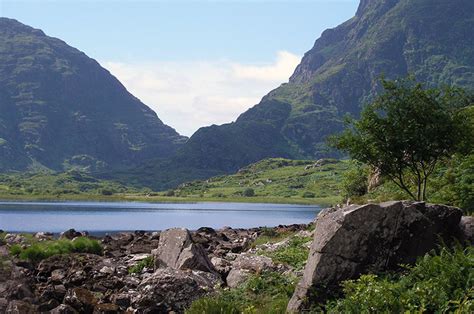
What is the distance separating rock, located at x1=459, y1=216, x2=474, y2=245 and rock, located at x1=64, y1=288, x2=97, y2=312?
13996 mm

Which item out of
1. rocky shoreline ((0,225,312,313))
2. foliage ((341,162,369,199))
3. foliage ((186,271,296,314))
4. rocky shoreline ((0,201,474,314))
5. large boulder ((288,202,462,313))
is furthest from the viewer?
foliage ((341,162,369,199))

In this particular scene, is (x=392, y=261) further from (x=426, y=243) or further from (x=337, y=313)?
(x=337, y=313)

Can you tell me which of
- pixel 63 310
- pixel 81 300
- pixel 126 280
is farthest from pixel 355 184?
pixel 63 310

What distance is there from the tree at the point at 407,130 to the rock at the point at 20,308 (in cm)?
2374

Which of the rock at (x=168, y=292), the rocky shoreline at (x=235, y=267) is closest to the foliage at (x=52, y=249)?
the rocky shoreline at (x=235, y=267)

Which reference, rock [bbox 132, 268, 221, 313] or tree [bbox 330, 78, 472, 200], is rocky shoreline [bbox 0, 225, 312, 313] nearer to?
rock [bbox 132, 268, 221, 313]

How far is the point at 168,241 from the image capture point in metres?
29.7

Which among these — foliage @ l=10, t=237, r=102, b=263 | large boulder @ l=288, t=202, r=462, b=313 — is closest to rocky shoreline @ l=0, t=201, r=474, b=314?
large boulder @ l=288, t=202, r=462, b=313

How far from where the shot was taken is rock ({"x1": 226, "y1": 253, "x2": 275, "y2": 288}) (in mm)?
24094

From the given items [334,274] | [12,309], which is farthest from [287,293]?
[12,309]

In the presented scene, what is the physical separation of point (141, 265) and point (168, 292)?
336 inches

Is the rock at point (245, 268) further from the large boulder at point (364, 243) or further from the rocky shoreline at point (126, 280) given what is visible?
the large boulder at point (364, 243)

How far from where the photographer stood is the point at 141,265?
30.6m

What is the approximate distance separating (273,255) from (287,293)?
33.4 feet
